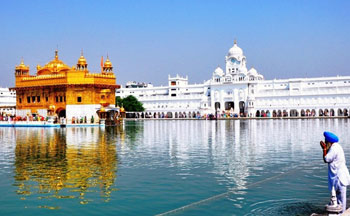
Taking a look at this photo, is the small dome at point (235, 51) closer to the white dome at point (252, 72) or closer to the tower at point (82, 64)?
the white dome at point (252, 72)

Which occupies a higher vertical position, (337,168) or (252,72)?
(252,72)

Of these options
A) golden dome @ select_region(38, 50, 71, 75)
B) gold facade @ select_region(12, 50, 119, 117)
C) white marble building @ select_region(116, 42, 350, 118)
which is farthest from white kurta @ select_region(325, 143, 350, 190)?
white marble building @ select_region(116, 42, 350, 118)

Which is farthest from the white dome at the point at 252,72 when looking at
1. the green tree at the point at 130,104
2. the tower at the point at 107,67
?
the tower at the point at 107,67

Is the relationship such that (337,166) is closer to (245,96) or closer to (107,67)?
(107,67)

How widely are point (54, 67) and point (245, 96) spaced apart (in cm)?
4331

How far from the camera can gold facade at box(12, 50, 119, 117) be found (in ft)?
156

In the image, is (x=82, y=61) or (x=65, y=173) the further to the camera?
(x=82, y=61)

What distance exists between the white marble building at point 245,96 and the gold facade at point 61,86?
111 ft

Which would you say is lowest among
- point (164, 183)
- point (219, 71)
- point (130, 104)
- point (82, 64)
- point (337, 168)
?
point (164, 183)

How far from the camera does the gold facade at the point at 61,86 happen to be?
47656 mm

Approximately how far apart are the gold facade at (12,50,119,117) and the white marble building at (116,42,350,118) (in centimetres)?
3381

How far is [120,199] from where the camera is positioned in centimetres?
858

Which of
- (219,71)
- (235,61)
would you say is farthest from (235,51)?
Result: (219,71)

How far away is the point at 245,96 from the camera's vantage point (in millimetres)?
85625
